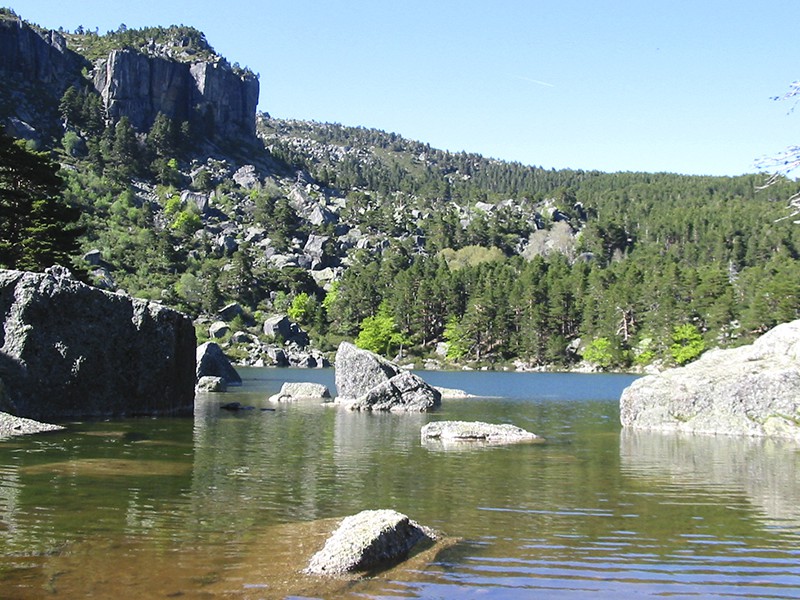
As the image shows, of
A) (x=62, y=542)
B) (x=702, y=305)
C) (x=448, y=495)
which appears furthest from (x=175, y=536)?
(x=702, y=305)

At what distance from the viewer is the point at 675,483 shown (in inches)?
789

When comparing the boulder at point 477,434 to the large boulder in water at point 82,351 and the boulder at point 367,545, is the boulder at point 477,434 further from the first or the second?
the boulder at point 367,545

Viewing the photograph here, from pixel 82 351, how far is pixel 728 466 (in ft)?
86.7

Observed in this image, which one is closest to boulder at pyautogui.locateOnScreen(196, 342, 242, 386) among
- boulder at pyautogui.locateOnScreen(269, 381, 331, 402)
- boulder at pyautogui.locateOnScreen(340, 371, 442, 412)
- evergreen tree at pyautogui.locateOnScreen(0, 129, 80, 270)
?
boulder at pyautogui.locateOnScreen(269, 381, 331, 402)

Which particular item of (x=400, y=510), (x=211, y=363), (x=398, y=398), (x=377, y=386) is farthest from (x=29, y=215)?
(x=400, y=510)

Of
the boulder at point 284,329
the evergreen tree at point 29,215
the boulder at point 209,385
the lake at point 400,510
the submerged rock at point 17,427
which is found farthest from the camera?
the boulder at point 284,329

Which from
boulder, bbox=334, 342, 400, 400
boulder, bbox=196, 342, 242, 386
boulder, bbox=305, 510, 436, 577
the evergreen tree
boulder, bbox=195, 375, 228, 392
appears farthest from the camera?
boulder, bbox=196, 342, 242, 386

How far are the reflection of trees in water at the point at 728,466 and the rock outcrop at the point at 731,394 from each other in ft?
4.80

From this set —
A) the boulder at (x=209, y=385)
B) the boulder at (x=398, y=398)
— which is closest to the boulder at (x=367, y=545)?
the boulder at (x=398, y=398)

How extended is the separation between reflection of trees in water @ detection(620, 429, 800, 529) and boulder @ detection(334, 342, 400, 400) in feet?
62.4

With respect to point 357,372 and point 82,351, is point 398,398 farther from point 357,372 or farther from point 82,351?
point 82,351

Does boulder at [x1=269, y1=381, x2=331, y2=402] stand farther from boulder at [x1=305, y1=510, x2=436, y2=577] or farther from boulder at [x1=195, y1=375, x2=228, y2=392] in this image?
boulder at [x1=305, y1=510, x2=436, y2=577]

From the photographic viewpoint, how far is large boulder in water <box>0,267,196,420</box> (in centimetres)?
3088

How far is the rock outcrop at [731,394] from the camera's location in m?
30.5
